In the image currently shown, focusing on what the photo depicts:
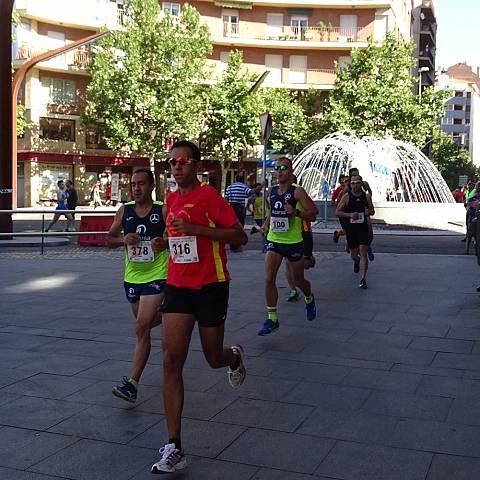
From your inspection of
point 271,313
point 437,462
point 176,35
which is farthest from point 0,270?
point 176,35

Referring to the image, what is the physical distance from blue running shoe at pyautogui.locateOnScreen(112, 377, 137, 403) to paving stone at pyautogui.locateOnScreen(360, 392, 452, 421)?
1.51m

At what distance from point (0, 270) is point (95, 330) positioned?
5.54 meters

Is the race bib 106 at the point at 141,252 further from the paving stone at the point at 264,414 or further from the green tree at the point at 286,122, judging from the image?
the green tree at the point at 286,122

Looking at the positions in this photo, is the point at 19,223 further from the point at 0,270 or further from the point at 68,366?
the point at 68,366

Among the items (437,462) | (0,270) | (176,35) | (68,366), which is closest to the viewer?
(437,462)

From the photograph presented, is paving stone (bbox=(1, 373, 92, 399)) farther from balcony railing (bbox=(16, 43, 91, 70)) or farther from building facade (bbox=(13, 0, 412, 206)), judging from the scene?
balcony railing (bbox=(16, 43, 91, 70))

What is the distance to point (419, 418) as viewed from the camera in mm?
4594

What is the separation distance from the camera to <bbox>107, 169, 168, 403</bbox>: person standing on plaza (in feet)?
16.3

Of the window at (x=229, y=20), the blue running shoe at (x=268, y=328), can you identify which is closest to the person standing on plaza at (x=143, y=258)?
the blue running shoe at (x=268, y=328)

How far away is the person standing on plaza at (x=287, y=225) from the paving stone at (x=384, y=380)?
6.10 ft

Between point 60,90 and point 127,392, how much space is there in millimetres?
43306

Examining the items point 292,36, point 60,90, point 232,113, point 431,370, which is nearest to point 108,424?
point 431,370

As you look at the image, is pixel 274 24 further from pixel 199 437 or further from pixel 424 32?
pixel 199 437

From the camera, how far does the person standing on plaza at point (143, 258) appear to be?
4.96m
